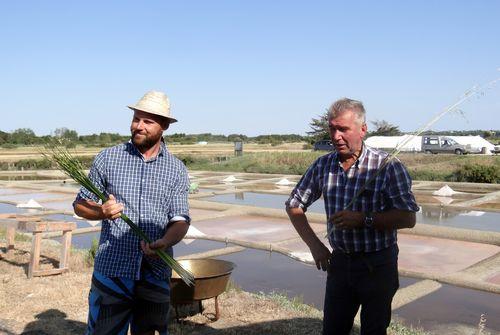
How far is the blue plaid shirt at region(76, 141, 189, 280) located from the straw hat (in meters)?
0.21

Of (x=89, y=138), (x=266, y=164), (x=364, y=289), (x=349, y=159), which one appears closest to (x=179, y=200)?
(x=349, y=159)

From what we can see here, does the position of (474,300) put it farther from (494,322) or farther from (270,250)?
(270,250)

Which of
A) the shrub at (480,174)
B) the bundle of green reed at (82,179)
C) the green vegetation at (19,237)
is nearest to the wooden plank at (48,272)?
the green vegetation at (19,237)

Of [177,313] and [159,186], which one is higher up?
[159,186]

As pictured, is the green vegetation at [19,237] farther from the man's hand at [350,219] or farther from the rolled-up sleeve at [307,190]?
the man's hand at [350,219]

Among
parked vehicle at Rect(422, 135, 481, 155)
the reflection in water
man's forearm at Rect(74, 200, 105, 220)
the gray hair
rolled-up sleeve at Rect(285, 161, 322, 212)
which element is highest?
parked vehicle at Rect(422, 135, 481, 155)

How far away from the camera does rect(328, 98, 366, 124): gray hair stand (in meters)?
2.57

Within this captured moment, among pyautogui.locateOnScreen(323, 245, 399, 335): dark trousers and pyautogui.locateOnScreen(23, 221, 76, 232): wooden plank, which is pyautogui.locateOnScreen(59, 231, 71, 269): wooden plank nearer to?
pyautogui.locateOnScreen(23, 221, 76, 232): wooden plank

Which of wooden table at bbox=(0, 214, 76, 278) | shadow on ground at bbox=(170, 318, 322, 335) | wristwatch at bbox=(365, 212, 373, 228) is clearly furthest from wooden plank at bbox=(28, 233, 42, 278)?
wristwatch at bbox=(365, 212, 373, 228)

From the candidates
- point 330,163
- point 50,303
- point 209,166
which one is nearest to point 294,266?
point 50,303

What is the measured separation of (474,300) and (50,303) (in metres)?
4.15

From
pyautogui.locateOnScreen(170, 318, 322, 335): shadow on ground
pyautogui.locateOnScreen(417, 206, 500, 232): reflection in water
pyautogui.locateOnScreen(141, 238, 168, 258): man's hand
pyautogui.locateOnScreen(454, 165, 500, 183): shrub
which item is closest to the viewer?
pyautogui.locateOnScreen(141, 238, 168, 258): man's hand

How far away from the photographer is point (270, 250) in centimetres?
819

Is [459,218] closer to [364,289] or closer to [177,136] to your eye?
[364,289]
